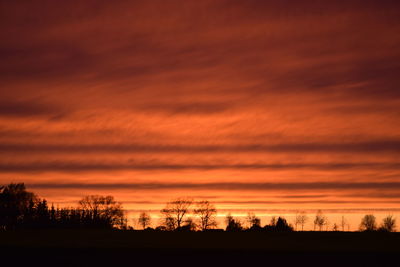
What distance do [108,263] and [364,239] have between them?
48470mm

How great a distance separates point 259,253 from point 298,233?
36704 mm

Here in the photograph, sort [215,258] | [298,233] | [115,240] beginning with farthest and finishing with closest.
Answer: [298,233], [115,240], [215,258]

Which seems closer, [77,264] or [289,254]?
[77,264]

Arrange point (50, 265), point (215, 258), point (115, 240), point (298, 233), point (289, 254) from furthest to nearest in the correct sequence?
point (298, 233) → point (115, 240) → point (289, 254) → point (215, 258) → point (50, 265)

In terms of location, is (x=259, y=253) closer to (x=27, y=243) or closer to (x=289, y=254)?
(x=289, y=254)

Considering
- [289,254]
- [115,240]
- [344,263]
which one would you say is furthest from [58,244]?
[344,263]

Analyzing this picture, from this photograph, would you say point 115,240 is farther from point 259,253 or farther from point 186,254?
point 259,253

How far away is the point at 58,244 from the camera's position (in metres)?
74.7

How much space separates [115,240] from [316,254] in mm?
34982

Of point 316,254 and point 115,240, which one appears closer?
point 316,254

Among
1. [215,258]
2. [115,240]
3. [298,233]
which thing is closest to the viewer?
[215,258]

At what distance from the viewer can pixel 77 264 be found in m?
53.7

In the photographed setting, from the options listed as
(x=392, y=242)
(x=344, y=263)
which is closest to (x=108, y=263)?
(x=344, y=263)

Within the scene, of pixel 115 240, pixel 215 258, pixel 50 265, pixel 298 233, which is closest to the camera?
pixel 50 265
